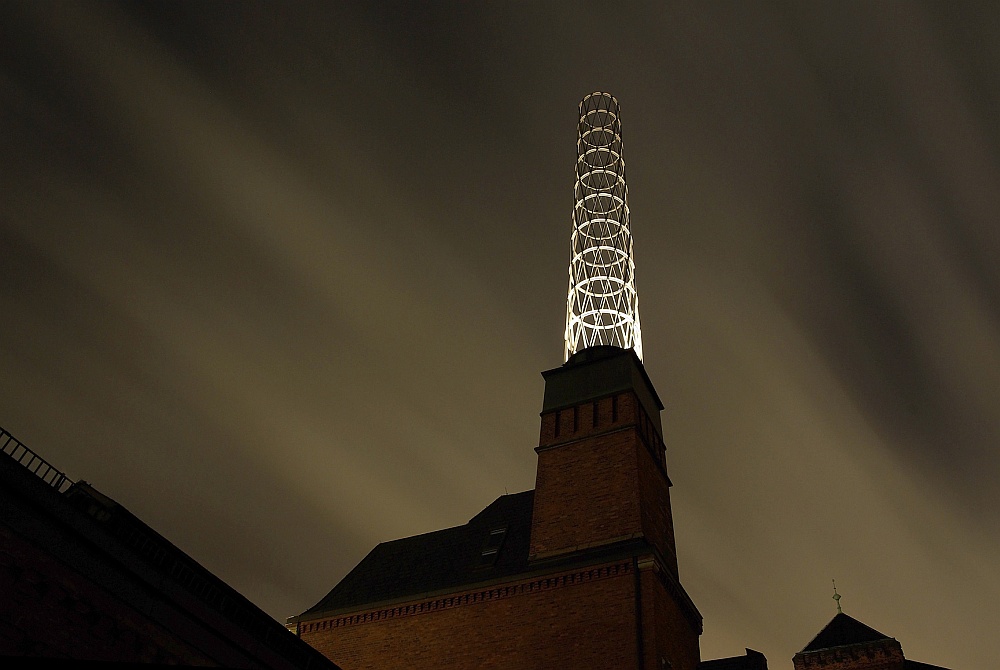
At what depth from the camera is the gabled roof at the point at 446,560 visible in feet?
90.9

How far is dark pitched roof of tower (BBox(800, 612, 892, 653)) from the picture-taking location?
132 feet

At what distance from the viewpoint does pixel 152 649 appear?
1388cm

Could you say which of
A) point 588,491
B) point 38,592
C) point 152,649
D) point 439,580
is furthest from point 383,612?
point 38,592

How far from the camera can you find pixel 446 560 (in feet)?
97.3

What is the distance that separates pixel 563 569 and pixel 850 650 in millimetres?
23422

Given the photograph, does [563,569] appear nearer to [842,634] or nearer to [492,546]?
[492,546]

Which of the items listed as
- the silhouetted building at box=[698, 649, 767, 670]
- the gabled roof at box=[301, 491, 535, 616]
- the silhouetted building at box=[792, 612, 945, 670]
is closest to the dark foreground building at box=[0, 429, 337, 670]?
the gabled roof at box=[301, 491, 535, 616]

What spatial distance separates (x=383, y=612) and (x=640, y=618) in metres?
9.58

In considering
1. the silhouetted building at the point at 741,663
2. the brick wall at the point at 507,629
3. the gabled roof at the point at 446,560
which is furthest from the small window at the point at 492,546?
the silhouetted building at the point at 741,663

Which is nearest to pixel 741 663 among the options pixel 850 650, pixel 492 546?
pixel 492 546

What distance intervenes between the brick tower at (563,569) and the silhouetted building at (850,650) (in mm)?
17442

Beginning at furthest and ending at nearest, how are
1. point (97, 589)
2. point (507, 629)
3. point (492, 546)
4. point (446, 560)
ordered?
point (446, 560)
point (492, 546)
point (507, 629)
point (97, 589)

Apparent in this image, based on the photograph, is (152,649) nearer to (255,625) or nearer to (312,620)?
Answer: (255,625)

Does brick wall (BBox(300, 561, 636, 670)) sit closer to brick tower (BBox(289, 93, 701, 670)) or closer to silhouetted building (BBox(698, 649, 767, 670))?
brick tower (BBox(289, 93, 701, 670))
